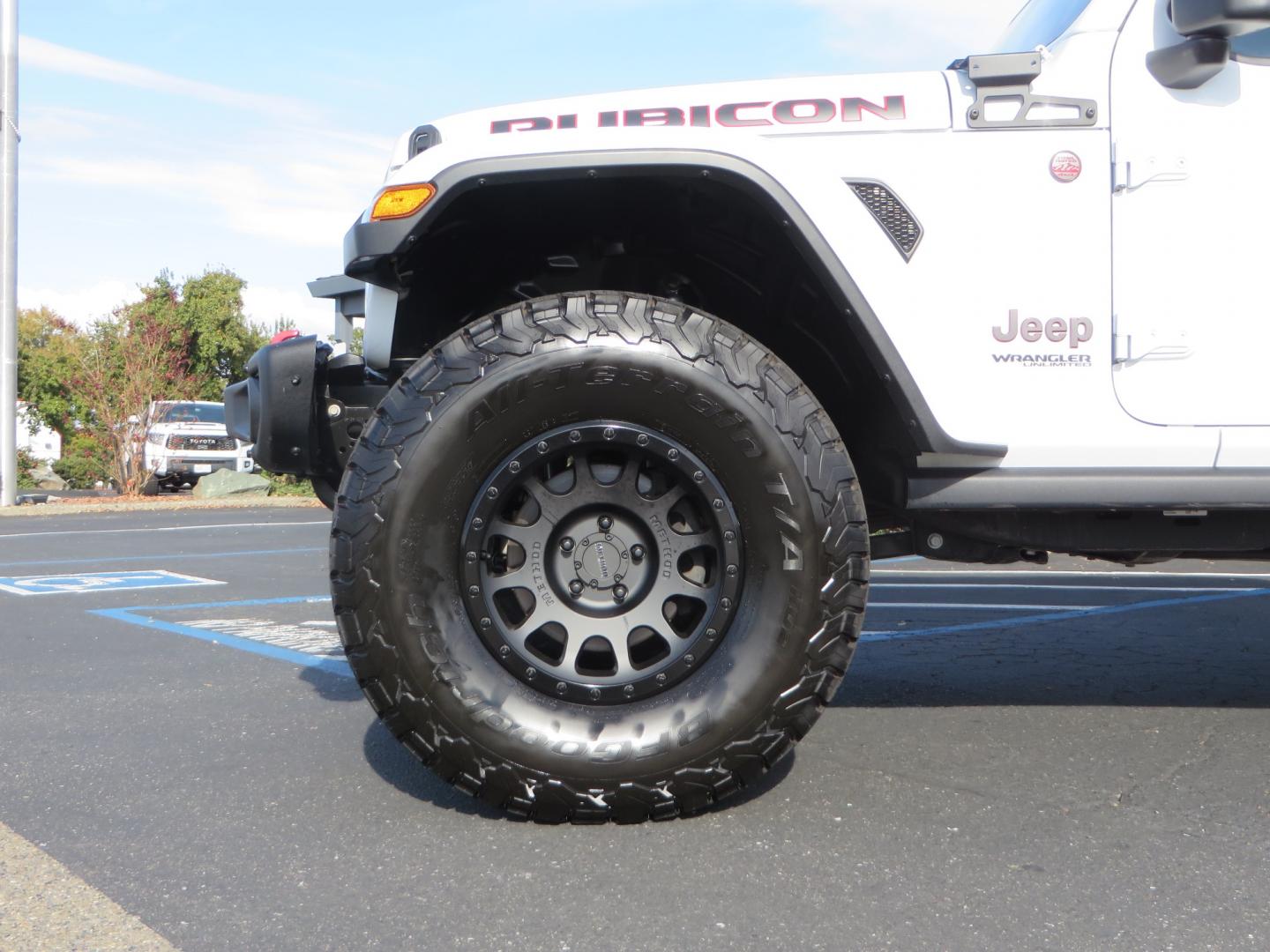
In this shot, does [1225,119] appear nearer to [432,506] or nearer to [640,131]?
[640,131]

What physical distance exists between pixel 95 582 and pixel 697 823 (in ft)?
20.6

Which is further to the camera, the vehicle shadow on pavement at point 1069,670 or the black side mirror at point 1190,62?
the vehicle shadow on pavement at point 1069,670

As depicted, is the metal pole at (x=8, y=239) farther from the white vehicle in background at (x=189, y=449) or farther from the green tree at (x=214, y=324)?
the green tree at (x=214, y=324)

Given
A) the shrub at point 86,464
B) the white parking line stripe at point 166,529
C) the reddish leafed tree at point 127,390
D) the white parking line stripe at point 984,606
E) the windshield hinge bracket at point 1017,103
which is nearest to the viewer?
the windshield hinge bracket at point 1017,103

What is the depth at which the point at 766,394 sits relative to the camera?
9.12 feet

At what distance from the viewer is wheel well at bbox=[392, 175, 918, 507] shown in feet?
10.1

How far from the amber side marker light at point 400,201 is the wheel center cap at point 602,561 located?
870 mm

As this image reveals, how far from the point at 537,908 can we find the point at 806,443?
1.15 meters

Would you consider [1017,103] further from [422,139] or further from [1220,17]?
[422,139]

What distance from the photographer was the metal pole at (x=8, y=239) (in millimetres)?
18141

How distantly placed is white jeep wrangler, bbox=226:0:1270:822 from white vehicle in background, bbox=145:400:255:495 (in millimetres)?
21137

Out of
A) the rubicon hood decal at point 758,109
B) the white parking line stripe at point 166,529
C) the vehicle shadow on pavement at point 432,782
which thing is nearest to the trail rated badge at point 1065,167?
the rubicon hood decal at point 758,109

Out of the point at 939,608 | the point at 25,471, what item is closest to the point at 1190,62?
the point at 939,608

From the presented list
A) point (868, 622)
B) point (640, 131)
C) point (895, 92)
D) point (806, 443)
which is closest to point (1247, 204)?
point (895, 92)
